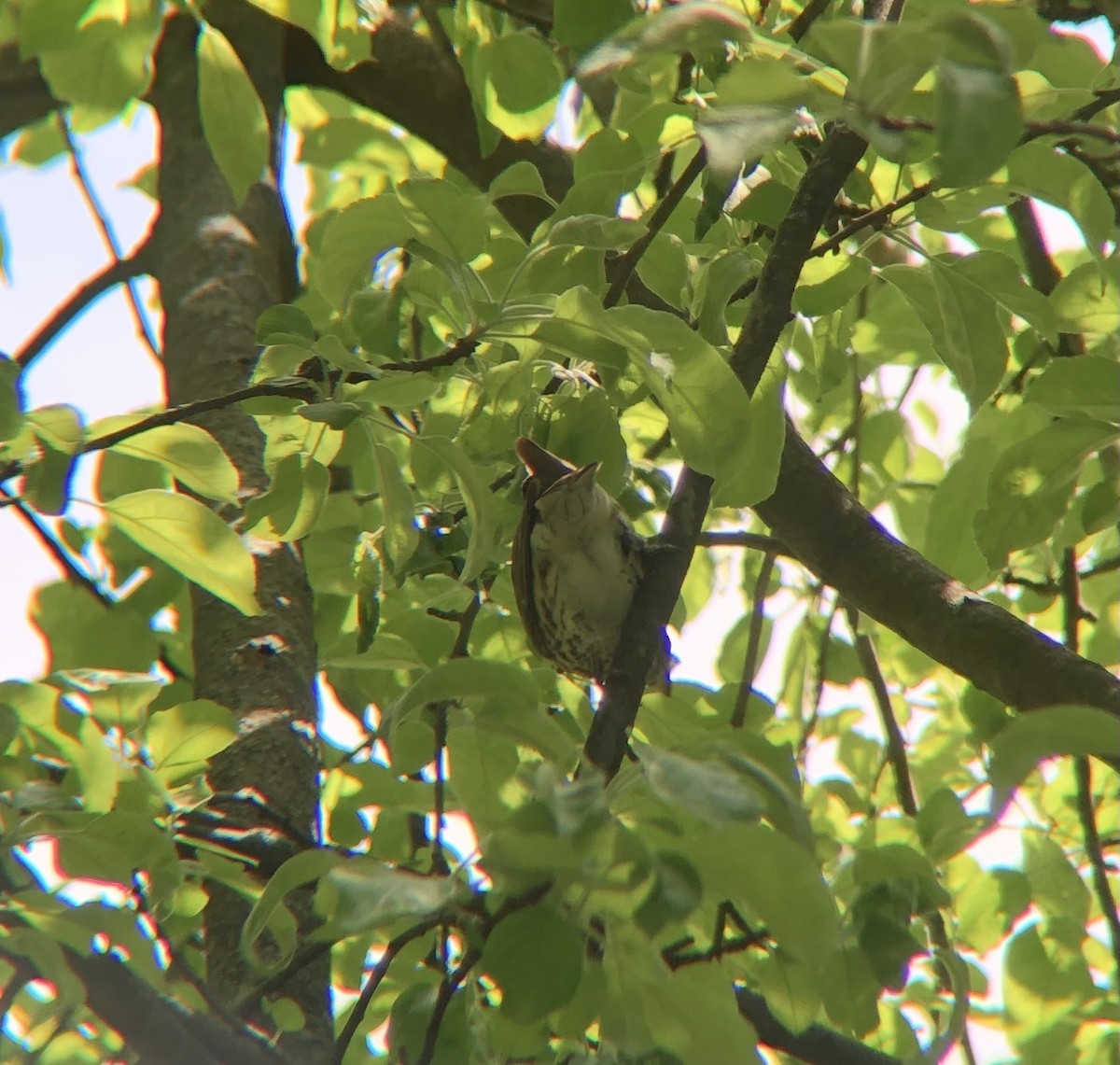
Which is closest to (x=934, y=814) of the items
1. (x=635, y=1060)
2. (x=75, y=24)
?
(x=635, y=1060)

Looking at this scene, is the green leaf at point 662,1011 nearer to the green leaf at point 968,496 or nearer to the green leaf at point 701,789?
the green leaf at point 701,789

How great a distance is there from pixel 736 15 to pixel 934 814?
3.82 ft

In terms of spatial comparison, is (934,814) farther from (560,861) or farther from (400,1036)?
(560,861)

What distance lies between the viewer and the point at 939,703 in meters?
3.95

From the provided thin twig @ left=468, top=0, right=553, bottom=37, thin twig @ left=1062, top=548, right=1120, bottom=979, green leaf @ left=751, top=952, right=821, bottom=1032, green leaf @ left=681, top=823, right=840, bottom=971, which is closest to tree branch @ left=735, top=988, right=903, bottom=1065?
thin twig @ left=1062, top=548, right=1120, bottom=979

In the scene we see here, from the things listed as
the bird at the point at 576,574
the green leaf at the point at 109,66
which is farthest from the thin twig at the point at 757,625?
the green leaf at the point at 109,66

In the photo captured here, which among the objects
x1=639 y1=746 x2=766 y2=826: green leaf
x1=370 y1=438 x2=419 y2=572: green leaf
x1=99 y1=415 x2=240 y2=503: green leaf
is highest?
x1=370 y1=438 x2=419 y2=572: green leaf

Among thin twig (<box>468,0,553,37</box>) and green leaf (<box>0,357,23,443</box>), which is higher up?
thin twig (<box>468,0,553,37</box>)

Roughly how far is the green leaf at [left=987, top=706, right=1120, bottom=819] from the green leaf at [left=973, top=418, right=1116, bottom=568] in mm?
821

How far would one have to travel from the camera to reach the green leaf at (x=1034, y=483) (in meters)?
1.81

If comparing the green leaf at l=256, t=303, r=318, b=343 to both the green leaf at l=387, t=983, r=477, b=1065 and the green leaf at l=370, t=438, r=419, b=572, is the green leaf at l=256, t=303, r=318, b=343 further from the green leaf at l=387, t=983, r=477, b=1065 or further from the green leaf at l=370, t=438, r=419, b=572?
the green leaf at l=387, t=983, r=477, b=1065

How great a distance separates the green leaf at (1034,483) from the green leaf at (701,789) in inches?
38.7

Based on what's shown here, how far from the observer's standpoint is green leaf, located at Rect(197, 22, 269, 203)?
7.50ft

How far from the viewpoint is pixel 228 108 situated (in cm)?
230
